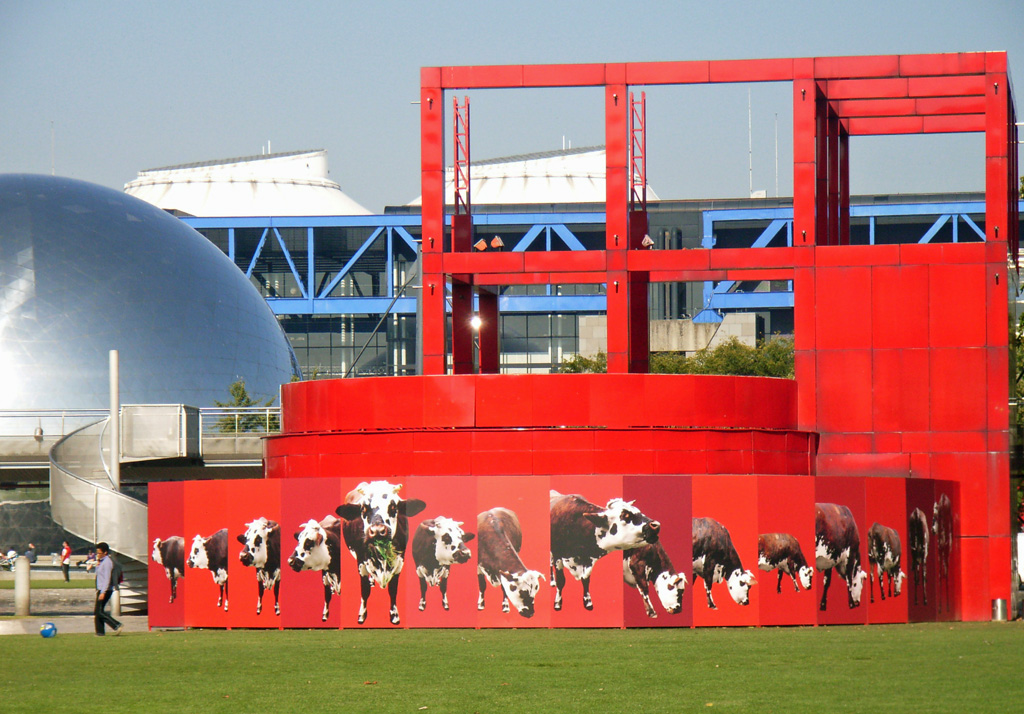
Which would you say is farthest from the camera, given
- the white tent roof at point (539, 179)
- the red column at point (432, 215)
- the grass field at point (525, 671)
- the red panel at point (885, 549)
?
the white tent roof at point (539, 179)

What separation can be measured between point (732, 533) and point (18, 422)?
26012 millimetres

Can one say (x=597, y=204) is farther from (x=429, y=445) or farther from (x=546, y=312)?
(x=429, y=445)

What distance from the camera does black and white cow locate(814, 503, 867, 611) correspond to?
22.7 meters

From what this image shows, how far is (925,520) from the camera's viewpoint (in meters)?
24.3

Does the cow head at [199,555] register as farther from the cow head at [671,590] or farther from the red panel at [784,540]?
the red panel at [784,540]

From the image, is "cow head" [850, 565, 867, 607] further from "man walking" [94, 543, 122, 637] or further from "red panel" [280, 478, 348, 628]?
"man walking" [94, 543, 122, 637]

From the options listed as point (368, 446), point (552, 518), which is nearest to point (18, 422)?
point (368, 446)

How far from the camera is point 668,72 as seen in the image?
27.7 metres

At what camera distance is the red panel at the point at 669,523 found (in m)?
22.0

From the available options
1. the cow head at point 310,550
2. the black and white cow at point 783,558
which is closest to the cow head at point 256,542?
the cow head at point 310,550

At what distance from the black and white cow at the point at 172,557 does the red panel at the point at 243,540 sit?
937 millimetres

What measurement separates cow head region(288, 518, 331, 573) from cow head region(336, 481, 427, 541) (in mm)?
492

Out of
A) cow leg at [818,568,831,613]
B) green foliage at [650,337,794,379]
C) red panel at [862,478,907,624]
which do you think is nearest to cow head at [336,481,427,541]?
cow leg at [818,568,831,613]

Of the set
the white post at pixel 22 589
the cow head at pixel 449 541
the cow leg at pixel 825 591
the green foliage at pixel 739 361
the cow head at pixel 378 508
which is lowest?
the white post at pixel 22 589
